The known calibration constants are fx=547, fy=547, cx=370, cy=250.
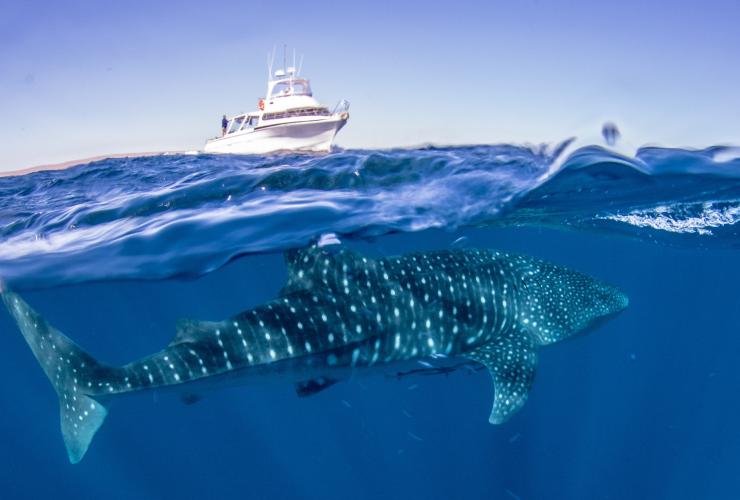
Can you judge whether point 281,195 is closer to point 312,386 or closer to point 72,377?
point 312,386

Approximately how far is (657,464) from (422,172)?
535 inches

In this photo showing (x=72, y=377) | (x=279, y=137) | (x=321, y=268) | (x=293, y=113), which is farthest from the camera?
(x=293, y=113)

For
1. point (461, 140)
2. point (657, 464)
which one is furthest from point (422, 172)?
point (657, 464)

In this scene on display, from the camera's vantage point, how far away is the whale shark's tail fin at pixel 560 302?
8422 mm

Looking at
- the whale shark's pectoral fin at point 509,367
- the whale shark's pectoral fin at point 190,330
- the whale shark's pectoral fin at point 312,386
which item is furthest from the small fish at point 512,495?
the whale shark's pectoral fin at point 190,330

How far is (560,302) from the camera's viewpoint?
8680 mm

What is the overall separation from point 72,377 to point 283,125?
20.5m

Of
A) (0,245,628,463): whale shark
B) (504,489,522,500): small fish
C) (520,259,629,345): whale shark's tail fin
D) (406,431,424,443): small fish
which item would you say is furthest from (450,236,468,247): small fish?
(0,245,628,463): whale shark

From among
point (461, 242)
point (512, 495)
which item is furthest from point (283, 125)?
point (512, 495)

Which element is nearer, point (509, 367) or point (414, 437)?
point (509, 367)

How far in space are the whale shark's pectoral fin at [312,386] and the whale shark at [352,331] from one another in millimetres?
13

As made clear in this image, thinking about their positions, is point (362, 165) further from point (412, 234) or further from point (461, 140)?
point (412, 234)

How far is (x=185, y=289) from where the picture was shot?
20203mm

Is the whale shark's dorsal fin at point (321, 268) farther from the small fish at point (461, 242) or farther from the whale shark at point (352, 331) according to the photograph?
the small fish at point (461, 242)
